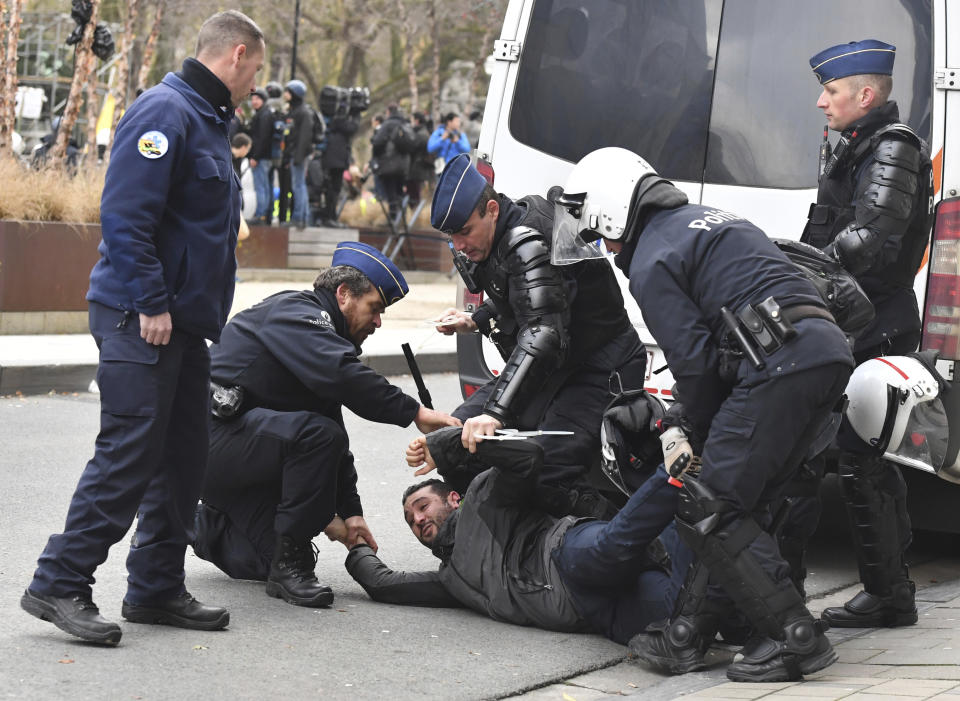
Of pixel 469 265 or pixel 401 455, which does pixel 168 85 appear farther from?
pixel 401 455

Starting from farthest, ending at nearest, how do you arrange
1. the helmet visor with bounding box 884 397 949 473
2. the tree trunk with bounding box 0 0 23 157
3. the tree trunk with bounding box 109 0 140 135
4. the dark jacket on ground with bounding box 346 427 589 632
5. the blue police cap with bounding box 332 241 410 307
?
1. the tree trunk with bounding box 109 0 140 135
2. the tree trunk with bounding box 0 0 23 157
3. the blue police cap with bounding box 332 241 410 307
4. the helmet visor with bounding box 884 397 949 473
5. the dark jacket on ground with bounding box 346 427 589 632

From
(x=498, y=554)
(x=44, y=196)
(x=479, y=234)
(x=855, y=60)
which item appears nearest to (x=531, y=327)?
(x=479, y=234)

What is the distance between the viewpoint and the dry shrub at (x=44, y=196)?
460 inches

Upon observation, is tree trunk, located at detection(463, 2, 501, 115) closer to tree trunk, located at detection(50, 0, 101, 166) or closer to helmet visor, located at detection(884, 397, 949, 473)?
tree trunk, located at detection(50, 0, 101, 166)

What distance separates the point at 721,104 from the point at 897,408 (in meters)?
1.61

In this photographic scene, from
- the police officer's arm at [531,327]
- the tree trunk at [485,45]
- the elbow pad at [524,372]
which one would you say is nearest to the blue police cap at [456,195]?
the police officer's arm at [531,327]

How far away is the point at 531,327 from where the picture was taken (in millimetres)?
5031

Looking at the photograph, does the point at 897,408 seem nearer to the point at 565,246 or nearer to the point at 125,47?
the point at 565,246

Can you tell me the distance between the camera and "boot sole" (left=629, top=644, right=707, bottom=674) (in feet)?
14.6

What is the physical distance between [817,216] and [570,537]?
1.56m

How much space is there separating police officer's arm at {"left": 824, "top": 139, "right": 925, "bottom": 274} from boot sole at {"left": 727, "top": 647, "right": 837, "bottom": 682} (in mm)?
1434

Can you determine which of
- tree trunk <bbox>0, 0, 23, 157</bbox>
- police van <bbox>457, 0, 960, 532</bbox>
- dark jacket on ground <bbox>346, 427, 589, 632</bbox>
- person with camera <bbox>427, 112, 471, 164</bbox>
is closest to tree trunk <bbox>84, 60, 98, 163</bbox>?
tree trunk <bbox>0, 0, 23, 157</bbox>

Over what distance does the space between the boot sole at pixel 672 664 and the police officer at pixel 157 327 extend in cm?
136

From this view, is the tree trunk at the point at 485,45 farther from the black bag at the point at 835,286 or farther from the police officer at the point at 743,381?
the police officer at the point at 743,381
